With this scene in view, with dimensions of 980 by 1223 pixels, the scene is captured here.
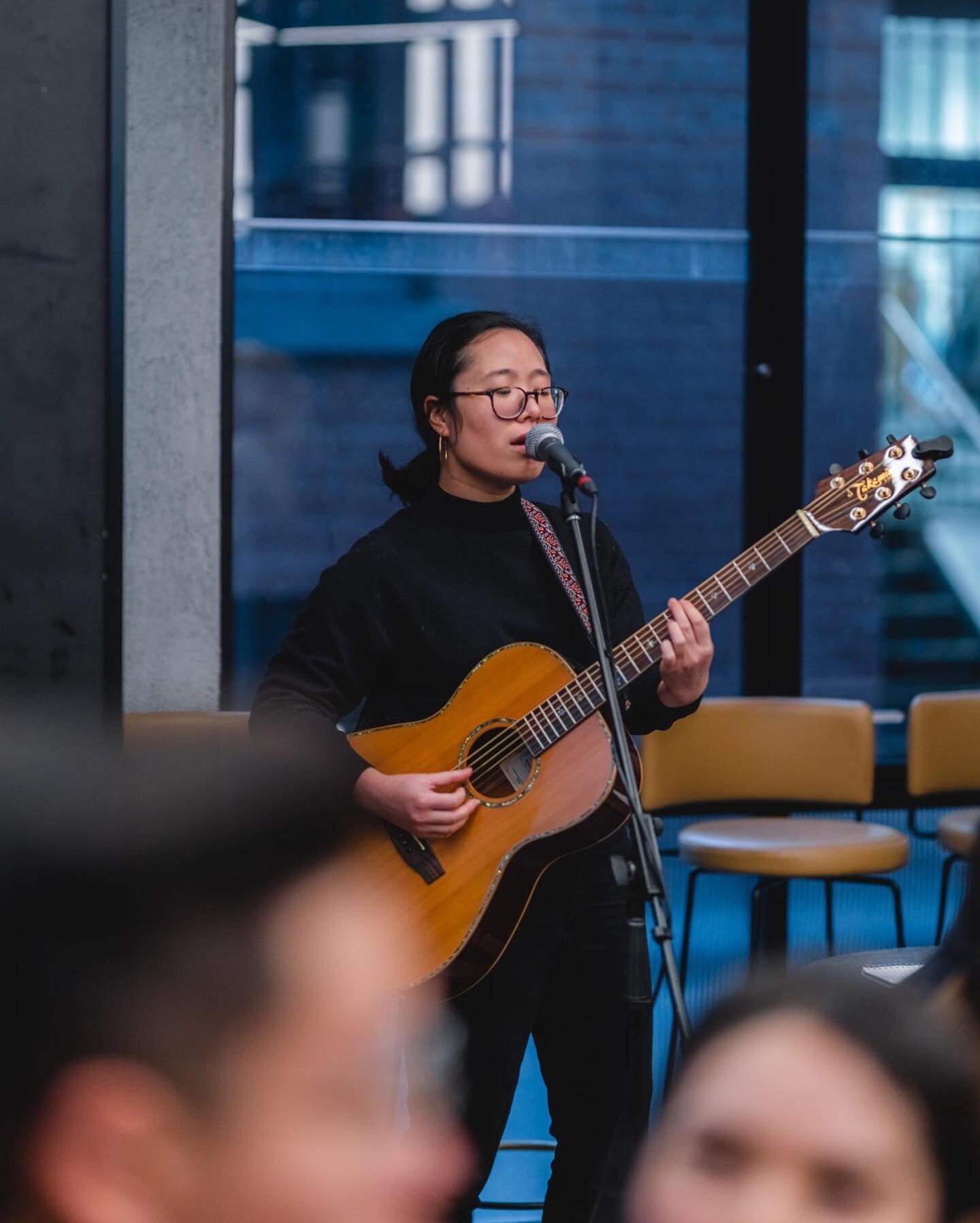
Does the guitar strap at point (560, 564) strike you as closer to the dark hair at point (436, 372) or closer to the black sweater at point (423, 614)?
the black sweater at point (423, 614)

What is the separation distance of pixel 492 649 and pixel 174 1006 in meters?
1.86

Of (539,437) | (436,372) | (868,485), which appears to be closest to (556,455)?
(539,437)

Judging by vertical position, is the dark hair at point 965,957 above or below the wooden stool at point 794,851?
above

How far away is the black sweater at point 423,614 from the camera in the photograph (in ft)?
7.16

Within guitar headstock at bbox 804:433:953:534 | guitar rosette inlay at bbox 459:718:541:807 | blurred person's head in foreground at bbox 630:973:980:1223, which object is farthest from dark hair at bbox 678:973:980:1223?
guitar headstock at bbox 804:433:953:534

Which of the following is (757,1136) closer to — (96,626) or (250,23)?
(96,626)

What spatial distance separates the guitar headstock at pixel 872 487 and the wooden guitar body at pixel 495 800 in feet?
1.66

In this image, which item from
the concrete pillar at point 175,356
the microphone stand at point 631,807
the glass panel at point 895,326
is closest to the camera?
the microphone stand at point 631,807

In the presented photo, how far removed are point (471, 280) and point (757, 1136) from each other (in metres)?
3.98

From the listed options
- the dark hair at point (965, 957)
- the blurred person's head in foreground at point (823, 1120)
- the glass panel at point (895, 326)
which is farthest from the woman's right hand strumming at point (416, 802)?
the glass panel at point (895, 326)

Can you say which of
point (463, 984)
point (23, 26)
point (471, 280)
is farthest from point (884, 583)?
point (23, 26)

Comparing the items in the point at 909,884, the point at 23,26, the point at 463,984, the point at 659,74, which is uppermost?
the point at 659,74

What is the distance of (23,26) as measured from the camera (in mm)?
2141

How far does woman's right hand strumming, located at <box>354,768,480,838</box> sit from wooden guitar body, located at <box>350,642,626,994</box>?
0.17 feet
